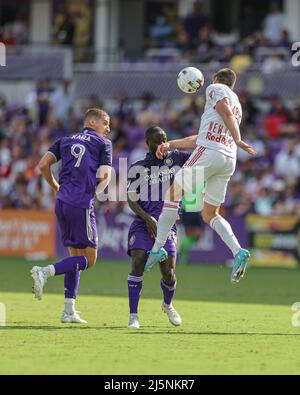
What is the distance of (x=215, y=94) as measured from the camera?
11.5 meters

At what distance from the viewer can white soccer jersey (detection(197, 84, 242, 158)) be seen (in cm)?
1154

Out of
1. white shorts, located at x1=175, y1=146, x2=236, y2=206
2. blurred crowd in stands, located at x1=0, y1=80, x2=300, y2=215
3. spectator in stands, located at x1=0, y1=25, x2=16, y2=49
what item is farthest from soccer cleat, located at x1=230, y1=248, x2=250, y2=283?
spectator in stands, located at x1=0, y1=25, x2=16, y2=49

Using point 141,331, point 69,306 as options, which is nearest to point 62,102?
point 69,306

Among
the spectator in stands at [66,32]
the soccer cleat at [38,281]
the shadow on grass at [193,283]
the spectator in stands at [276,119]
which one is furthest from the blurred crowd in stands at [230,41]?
the soccer cleat at [38,281]

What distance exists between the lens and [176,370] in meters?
8.52

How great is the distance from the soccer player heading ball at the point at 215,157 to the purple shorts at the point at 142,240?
0.66 feet

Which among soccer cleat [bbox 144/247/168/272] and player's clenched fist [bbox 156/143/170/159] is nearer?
soccer cleat [bbox 144/247/168/272]

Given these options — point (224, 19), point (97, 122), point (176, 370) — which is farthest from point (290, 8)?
point (176, 370)

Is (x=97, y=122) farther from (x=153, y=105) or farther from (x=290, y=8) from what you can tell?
(x=290, y=8)

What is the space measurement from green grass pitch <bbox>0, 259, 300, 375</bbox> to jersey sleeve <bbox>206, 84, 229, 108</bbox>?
242 cm

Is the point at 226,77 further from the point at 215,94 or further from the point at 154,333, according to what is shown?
the point at 154,333

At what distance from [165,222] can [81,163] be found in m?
1.10

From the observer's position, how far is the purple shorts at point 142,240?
37.5 ft

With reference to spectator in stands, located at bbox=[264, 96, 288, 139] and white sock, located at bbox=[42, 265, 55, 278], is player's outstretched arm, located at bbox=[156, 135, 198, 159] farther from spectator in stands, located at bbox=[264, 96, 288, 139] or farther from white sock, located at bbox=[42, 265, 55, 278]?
spectator in stands, located at bbox=[264, 96, 288, 139]
